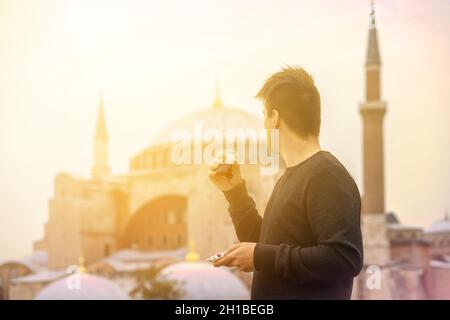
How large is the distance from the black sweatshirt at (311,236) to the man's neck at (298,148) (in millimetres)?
31

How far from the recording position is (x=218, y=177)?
53.9 inches

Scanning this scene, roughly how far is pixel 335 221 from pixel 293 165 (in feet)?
0.53

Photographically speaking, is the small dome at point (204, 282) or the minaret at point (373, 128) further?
the minaret at point (373, 128)

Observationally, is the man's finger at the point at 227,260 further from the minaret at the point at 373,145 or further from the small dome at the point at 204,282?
the minaret at the point at 373,145

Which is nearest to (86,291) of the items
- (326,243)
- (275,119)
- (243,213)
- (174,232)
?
(174,232)

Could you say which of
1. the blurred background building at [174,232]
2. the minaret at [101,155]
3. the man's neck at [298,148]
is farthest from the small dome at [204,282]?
the man's neck at [298,148]

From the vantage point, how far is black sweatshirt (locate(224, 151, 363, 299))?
1.16 m

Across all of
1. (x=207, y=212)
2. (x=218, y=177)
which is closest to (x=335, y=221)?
(x=218, y=177)

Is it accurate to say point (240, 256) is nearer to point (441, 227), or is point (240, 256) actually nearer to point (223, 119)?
point (223, 119)

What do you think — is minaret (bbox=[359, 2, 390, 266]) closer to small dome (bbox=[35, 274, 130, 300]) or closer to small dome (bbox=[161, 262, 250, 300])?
small dome (bbox=[161, 262, 250, 300])

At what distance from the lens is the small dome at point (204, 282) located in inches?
496

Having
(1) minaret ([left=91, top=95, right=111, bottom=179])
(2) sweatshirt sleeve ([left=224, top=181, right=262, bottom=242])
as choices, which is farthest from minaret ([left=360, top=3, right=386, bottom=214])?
(2) sweatshirt sleeve ([left=224, top=181, right=262, bottom=242])

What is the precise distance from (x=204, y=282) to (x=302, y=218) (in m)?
11.9
